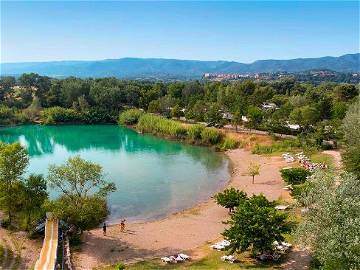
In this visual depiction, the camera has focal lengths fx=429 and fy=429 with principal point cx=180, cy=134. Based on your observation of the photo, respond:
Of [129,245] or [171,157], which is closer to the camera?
[129,245]

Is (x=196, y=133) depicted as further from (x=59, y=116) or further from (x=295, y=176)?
(x=59, y=116)

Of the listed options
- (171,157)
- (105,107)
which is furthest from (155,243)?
(105,107)

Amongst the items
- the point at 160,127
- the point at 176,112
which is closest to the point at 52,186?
the point at 160,127

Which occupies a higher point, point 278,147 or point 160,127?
point 160,127

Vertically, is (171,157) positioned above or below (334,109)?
below

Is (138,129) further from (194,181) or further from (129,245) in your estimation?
(129,245)

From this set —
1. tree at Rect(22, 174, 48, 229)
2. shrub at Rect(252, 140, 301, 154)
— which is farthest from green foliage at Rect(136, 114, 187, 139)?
tree at Rect(22, 174, 48, 229)

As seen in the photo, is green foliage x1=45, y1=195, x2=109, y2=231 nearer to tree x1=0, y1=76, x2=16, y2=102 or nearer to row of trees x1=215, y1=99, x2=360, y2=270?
row of trees x1=215, y1=99, x2=360, y2=270
